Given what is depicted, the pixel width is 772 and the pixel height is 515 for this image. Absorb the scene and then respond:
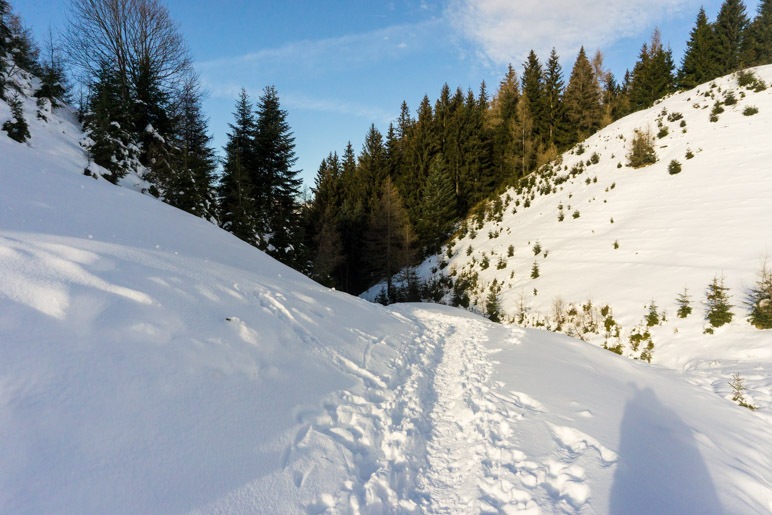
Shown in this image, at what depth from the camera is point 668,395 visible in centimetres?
467

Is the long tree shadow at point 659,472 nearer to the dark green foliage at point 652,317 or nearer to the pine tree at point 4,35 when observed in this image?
the dark green foliage at point 652,317

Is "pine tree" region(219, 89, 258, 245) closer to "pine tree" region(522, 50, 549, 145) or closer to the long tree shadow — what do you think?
the long tree shadow

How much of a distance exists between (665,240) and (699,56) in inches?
1201

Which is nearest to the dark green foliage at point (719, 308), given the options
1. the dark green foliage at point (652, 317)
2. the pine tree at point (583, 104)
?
the dark green foliage at point (652, 317)

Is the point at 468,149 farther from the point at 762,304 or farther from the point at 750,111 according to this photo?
the point at 762,304

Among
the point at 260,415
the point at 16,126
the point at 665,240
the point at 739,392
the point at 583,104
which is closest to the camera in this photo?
the point at 260,415

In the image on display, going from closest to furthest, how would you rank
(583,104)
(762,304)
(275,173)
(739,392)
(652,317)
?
(739,392)
(762,304)
(652,317)
(275,173)
(583,104)

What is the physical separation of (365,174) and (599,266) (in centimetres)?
3065

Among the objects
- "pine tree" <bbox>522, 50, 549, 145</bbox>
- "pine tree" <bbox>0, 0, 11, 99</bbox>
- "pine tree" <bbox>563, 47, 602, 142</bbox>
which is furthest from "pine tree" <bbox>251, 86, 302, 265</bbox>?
"pine tree" <bbox>563, 47, 602, 142</bbox>

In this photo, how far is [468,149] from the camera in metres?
32.0

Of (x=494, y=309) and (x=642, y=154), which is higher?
(x=642, y=154)

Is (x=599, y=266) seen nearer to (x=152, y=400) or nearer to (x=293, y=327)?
(x=293, y=327)

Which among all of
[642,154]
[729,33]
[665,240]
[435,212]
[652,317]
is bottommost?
[652,317]

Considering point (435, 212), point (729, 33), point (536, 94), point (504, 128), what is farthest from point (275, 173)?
point (729, 33)
